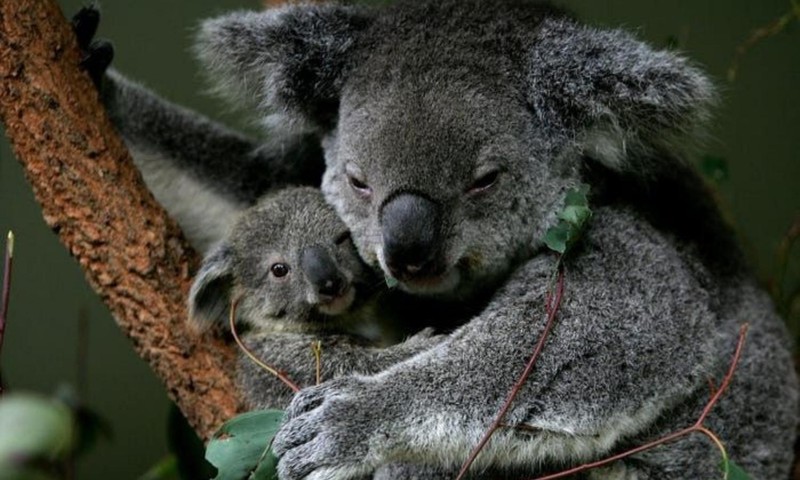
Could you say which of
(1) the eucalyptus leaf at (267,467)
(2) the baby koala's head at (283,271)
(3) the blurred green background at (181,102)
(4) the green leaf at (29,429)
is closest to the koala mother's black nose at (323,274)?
(2) the baby koala's head at (283,271)

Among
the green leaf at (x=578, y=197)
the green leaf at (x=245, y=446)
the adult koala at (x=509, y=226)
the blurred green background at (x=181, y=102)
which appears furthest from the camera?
the blurred green background at (x=181, y=102)

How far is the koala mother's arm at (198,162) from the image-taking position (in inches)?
139

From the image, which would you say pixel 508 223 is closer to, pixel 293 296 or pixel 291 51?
pixel 293 296

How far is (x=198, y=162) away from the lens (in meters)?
3.64

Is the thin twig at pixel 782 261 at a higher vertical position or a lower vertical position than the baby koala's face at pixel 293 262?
lower

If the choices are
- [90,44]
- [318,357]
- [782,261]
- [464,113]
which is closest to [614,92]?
[464,113]

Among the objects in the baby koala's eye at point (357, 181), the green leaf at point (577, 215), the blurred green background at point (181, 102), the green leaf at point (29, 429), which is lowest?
the blurred green background at point (181, 102)

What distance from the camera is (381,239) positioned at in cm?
270

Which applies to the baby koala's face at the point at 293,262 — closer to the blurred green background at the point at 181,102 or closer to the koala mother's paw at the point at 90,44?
the koala mother's paw at the point at 90,44

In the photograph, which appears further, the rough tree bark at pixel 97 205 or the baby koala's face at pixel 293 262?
the baby koala's face at pixel 293 262

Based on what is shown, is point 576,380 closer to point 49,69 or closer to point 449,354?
point 449,354

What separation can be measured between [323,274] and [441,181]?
0.45 meters

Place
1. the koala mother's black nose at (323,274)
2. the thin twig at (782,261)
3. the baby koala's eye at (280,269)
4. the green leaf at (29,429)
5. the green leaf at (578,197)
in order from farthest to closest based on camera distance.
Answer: the thin twig at (782,261)
the baby koala's eye at (280,269)
the koala mother's black nose at (323,274)
the green leaf at (578,197)
the green leaf at (29,429)

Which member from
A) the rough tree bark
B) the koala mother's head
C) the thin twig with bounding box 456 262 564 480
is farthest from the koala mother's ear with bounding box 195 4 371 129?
the thin twig with bounding box 456 262 564 480
